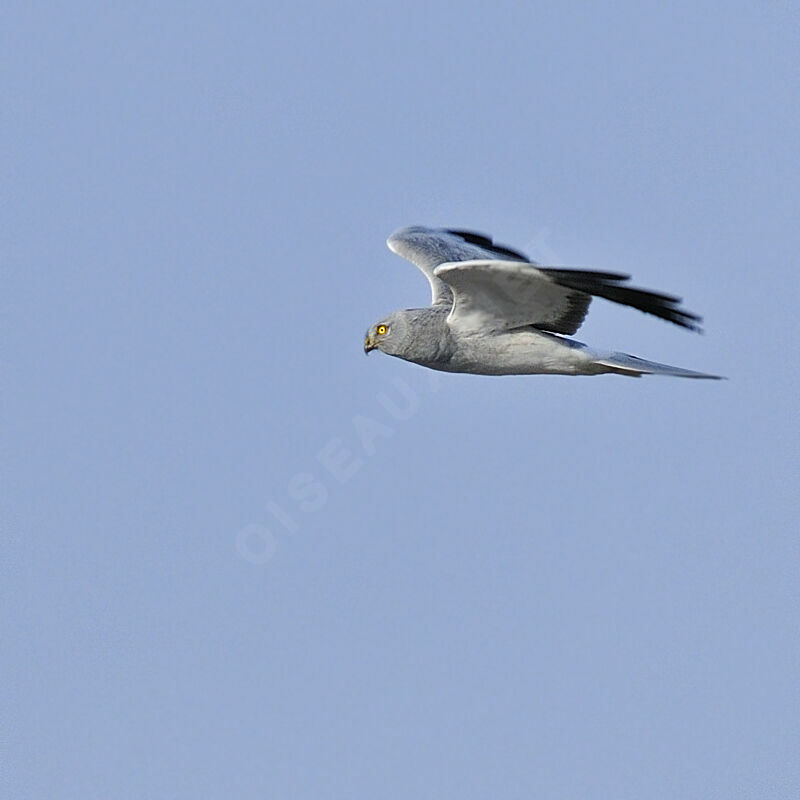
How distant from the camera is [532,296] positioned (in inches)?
623

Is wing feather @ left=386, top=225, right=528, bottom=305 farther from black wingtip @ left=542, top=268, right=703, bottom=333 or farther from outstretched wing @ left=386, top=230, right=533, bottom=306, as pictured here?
black wingtip @ left=542, top=268, right=703, bottom=333

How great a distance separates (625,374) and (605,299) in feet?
5.84

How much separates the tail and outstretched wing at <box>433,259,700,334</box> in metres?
0.52

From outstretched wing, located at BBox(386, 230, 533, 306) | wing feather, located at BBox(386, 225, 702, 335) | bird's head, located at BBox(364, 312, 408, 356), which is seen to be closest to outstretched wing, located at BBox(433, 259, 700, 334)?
wing feather, located at BBox(386, 225, 702, 335)

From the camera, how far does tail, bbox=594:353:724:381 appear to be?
15.9 meters

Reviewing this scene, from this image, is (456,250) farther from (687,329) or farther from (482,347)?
(687,329)

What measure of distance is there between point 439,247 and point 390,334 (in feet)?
12.1

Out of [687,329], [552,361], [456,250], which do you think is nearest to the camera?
[687,329]

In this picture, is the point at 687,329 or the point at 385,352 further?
the point at 385,352

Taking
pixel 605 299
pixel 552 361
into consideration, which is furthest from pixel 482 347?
pixel 605 299

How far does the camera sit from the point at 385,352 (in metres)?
17.1

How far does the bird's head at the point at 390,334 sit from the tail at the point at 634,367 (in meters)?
2.11

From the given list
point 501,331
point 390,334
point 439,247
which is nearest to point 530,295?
point 501,331

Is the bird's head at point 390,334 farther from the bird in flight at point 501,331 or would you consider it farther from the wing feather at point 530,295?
A: the wing feather at point 530,295
